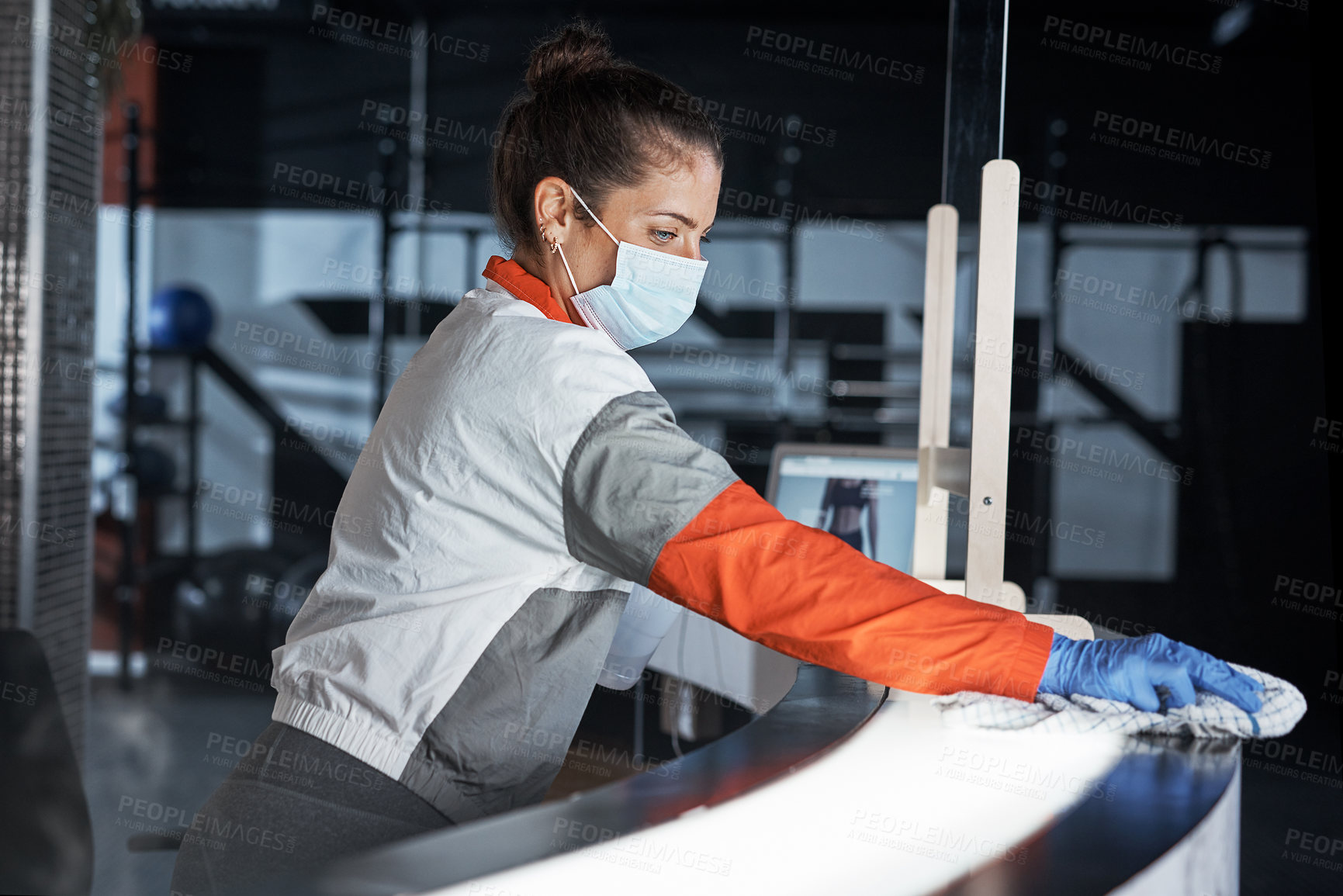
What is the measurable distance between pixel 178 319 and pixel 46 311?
171cm

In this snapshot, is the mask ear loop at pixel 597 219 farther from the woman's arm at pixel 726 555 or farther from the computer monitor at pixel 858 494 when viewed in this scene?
the computer monitor at pixel 858 494

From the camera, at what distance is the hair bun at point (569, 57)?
3.44ft

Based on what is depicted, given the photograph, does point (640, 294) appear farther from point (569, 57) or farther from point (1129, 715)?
point (1129, 715)

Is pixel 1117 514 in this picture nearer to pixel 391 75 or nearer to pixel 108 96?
pixel 391 75

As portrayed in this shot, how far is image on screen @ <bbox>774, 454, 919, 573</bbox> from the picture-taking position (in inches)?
81.4

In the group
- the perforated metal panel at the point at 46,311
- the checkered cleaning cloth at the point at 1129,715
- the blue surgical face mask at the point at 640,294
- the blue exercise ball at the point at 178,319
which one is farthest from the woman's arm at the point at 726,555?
the blue exercise ball at the point at 178,319

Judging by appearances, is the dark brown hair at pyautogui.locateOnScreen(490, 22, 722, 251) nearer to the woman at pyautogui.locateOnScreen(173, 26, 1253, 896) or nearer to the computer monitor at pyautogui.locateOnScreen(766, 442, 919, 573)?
the woman at pyautogui.locateOnScreen(173, 26, 1253, 896)

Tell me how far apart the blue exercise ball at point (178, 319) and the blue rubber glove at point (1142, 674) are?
4.24m

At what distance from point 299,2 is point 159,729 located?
3.16 metres

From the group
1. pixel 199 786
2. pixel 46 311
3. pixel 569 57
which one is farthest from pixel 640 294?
pixel 199 786

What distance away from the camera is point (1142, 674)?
91 cm

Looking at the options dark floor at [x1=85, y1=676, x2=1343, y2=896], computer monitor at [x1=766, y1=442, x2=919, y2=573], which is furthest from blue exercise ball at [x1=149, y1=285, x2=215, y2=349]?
computer monitor at [x1=766, y1=442, x2=919, y2=573]

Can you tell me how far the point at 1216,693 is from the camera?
3.04ft

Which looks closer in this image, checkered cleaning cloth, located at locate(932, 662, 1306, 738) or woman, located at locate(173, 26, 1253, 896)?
woman, located at locate(173, 26, 1253, 896)
